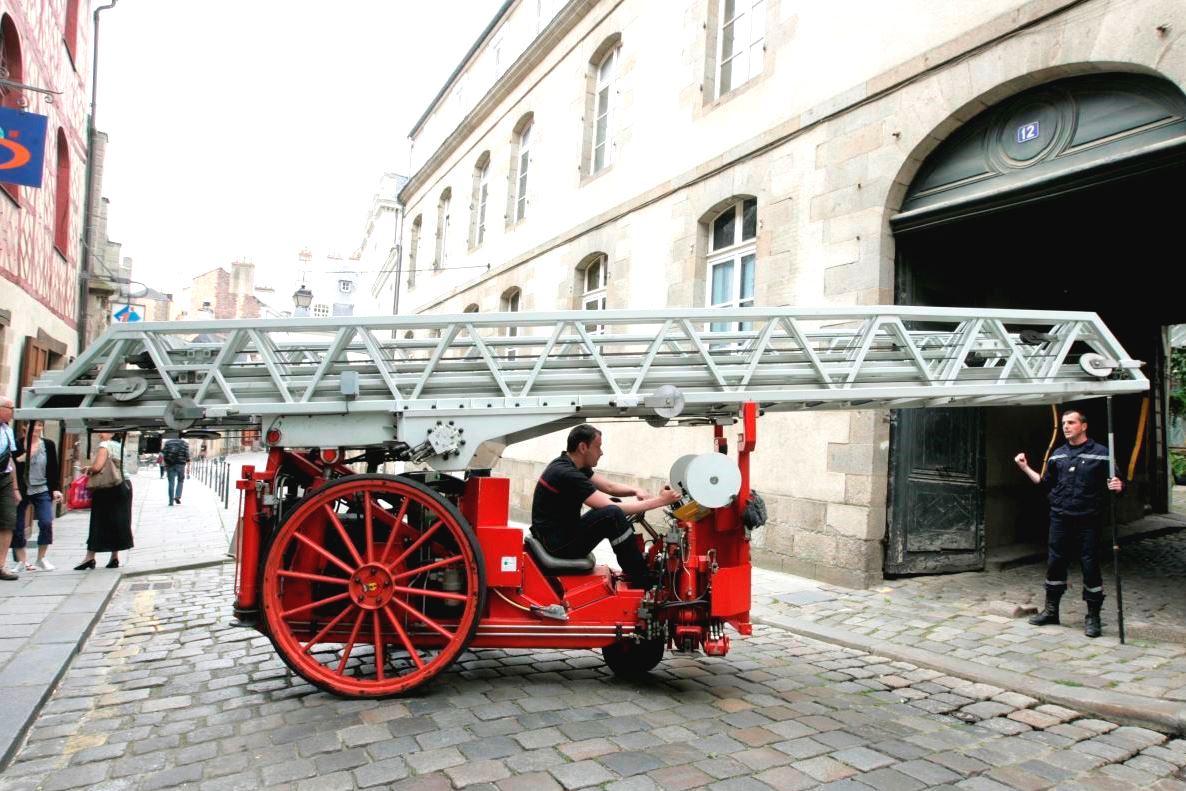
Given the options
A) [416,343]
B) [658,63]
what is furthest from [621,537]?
[658,63]

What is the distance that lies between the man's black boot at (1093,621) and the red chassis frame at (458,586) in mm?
3231

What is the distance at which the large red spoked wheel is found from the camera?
168 inches

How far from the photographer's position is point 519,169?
55.0 feet

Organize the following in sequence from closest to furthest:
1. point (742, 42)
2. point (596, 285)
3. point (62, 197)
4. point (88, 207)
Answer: point (742, 42) → point (62, 197) → point (596, 285) → point (88, 207)

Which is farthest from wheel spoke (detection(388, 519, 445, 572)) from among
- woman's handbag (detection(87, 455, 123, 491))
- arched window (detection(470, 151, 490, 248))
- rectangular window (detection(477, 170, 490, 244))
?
rectangular window (detection(477, 170, 490, 244))

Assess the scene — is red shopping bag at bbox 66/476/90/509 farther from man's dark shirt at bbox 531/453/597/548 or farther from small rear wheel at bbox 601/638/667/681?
small rear wheel at bbox 601/638/667/681

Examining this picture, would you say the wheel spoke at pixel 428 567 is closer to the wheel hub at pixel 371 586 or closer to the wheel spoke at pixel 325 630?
the wheel hub at pixel 371 586

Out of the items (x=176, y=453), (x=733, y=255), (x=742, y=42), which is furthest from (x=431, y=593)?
(x=176, y=453)

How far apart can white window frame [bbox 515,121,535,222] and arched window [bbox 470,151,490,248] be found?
187cm

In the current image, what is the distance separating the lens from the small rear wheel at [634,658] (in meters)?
4.73

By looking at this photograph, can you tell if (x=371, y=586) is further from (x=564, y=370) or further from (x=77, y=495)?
(x=77, y=495)

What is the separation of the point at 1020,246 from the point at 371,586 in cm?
755

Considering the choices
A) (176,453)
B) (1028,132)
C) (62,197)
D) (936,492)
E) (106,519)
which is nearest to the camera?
(1028,132)

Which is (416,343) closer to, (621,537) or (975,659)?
(621,537)
